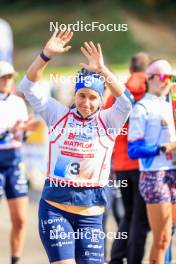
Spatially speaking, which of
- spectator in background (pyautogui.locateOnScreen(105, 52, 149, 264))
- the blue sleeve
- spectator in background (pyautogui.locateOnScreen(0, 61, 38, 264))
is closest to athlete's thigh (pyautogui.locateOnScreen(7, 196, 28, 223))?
spectator in background (pyautogui.locateOnScreen(0, 61, 38, 264))

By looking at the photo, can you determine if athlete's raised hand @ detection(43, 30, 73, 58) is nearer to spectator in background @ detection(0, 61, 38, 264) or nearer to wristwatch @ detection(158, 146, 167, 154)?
wristwatch @ detection(158, 146, 167, 154)

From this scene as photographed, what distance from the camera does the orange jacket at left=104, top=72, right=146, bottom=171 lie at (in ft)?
28.7

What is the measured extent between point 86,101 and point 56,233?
3.14 ft

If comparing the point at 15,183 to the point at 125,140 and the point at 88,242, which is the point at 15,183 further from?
the point at 88,242

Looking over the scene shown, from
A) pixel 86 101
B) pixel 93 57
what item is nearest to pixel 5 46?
pixel 86 101

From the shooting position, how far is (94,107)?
21.9 ft

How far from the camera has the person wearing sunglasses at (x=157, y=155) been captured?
7859 millimetres

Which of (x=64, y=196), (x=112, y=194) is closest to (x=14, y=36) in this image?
(x=112, y=194)

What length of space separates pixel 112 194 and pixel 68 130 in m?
3.26

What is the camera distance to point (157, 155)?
784cm

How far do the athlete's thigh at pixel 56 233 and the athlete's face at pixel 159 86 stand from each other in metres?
1.83

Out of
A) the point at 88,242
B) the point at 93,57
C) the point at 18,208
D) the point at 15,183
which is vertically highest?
the point at 93,57

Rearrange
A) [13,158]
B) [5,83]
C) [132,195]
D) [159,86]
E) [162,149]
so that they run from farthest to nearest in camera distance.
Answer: [13,158] → [5,83] → [132,195] → [159,86] → [162,149]

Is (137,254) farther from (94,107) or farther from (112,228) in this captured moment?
(112,228)
